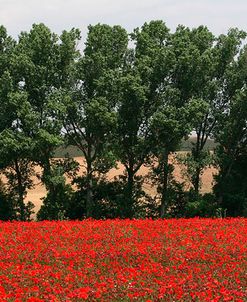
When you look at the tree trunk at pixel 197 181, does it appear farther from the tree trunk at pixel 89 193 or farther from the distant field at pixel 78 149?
the tree trunk at pixel 89 193

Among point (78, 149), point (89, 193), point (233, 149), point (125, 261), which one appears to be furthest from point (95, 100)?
point (125, 261)

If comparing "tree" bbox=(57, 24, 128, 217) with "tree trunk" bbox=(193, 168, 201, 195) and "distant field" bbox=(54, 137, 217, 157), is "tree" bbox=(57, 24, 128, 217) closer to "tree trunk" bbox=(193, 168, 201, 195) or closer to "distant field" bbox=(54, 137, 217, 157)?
"distant field" bbox=(54, 137, 217, 157)

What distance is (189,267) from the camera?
14.8 metres

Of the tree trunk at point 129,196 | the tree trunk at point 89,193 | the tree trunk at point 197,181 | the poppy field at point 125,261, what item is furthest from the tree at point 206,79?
the poppy field at point 125,261

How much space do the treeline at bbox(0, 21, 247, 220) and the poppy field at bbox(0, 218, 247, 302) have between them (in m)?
16.3

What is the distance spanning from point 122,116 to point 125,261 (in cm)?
2555

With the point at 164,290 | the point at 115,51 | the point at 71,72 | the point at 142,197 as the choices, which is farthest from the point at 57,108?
the point at 164,290

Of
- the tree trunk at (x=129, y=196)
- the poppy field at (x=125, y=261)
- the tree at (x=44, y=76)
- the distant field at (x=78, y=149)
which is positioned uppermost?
the tree at (x=44, y=76)

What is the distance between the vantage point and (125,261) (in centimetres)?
1606

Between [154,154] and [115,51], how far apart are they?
28.9ft

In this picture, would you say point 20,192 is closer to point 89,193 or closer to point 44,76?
point 89,193

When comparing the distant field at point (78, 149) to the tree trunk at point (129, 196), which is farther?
the distant field at point (78, 149)

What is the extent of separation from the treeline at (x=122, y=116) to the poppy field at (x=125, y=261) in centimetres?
1634

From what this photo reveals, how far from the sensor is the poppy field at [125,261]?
1147 centimetres
